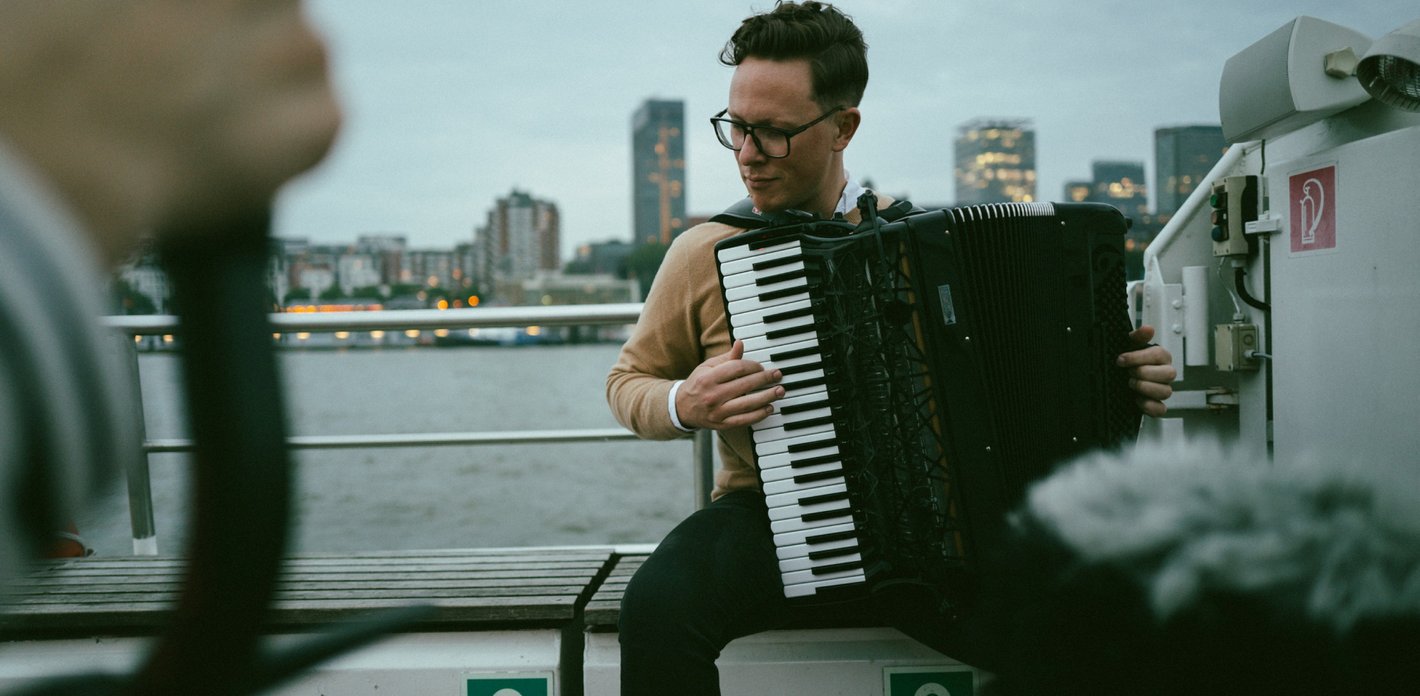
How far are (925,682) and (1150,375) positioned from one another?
770mm

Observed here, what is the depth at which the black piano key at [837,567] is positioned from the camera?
167 cm

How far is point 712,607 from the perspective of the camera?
166 cm

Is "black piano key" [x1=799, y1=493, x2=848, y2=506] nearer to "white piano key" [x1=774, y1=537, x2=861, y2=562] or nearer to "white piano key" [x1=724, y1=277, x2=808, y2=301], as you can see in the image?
"white piano key" [x1=774, y1=537, x2=861, y2=562]

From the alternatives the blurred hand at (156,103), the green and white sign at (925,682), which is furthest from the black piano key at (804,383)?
the blurred hand at (156,103)

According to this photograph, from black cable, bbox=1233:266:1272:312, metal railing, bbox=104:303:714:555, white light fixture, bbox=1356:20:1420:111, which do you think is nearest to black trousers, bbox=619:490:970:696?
metal railing, bbox=104:303:714:555

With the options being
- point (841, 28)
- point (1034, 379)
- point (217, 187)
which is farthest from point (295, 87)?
point (841, 28)

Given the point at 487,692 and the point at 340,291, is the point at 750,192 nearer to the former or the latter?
the point at 487,692

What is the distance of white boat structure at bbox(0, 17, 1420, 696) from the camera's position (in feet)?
6.30

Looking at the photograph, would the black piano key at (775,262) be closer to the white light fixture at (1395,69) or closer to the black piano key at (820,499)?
the black piano key at (820,499)

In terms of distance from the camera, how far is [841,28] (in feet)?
7.00

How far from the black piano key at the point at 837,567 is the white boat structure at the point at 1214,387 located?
280 mm

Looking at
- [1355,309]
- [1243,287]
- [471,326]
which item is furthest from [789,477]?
[1243,287]

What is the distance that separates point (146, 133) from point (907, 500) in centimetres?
156

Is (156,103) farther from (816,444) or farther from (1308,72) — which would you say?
(1308,72)
